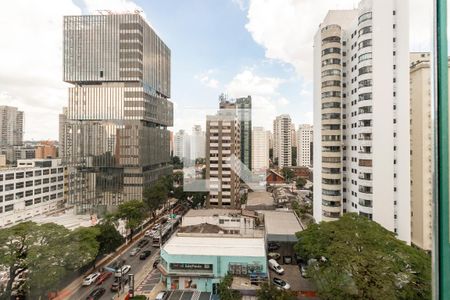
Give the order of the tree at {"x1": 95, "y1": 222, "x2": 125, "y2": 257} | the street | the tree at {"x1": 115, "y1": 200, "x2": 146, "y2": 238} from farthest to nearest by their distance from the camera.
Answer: the tree at {"x1": 115, "y1": 200, "x2": 146, "y2": 238} < the tree at {"x1": 95, "y1": 222, "x2": 125, "y2": 257} < the street

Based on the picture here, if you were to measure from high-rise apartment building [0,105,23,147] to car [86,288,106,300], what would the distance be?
2289 millimetres

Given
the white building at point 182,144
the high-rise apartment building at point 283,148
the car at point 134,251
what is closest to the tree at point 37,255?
the car at point 134,251

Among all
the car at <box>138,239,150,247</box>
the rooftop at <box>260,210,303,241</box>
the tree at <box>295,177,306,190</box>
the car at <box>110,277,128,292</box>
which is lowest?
the car at <box>138,239,150,247</box>

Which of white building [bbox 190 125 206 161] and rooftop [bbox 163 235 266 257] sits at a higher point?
white building [bbox 190 125 206 161]

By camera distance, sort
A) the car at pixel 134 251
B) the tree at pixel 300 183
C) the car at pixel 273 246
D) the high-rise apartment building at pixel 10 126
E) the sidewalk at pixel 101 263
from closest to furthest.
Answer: the sidewalk at pixel 101 263 < the high-rise apartment building at pixel 10 126 < the car at pixel 273 246 < the car at pixel 134 251 < the tree at pixel 300 183

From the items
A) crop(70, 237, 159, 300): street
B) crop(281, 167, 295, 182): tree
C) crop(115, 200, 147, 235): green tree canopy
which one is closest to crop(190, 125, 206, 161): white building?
crop(115, 200, 147, 235): green tree canopy

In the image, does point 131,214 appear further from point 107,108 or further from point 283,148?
point 283,148

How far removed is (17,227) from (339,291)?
3301mm

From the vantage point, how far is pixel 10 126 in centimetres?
324

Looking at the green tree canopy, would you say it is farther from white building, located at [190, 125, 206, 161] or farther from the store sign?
the store sign

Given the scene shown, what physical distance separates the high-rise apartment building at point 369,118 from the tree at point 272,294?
7.49 feet

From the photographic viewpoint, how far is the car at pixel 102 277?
370 centimetres

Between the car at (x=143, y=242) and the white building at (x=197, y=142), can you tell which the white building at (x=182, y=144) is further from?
the car at (x=143, y=242)

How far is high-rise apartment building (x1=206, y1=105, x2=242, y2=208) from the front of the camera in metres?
7.70
